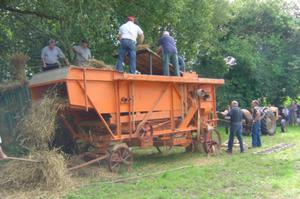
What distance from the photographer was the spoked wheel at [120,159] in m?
9.78

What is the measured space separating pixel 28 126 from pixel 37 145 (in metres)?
0.41

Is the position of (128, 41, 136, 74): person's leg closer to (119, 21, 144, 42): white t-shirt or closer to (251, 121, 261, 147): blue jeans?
(119, 21, 144, 42): white t-shirt

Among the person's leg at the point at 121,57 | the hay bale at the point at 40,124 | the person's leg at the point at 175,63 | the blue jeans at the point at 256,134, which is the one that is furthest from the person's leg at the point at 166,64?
the blue jeans at the point at 256,134

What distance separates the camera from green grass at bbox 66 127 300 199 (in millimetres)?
7648

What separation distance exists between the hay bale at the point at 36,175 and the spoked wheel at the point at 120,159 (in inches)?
63.0

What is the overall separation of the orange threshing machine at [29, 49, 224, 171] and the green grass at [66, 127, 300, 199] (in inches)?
28.6

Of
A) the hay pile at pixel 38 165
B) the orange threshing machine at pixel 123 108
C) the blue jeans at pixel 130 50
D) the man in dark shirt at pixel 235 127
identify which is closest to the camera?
the hay pile at pixel 38 165

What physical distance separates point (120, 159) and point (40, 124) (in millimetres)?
2199

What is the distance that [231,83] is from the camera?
25.5 metres

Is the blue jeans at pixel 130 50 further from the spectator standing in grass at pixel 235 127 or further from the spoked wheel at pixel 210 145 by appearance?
the spectator standing in grass at pixel 235 127

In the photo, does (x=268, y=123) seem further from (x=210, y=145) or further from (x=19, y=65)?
(x=19, y=65)

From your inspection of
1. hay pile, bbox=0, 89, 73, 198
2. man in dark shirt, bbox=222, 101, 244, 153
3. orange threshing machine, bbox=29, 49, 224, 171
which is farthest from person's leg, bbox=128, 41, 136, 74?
man in dark shirt, bbox=222, 101, 244, 153

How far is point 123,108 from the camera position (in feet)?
33.3

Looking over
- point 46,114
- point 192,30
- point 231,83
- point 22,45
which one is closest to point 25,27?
point 22,45
